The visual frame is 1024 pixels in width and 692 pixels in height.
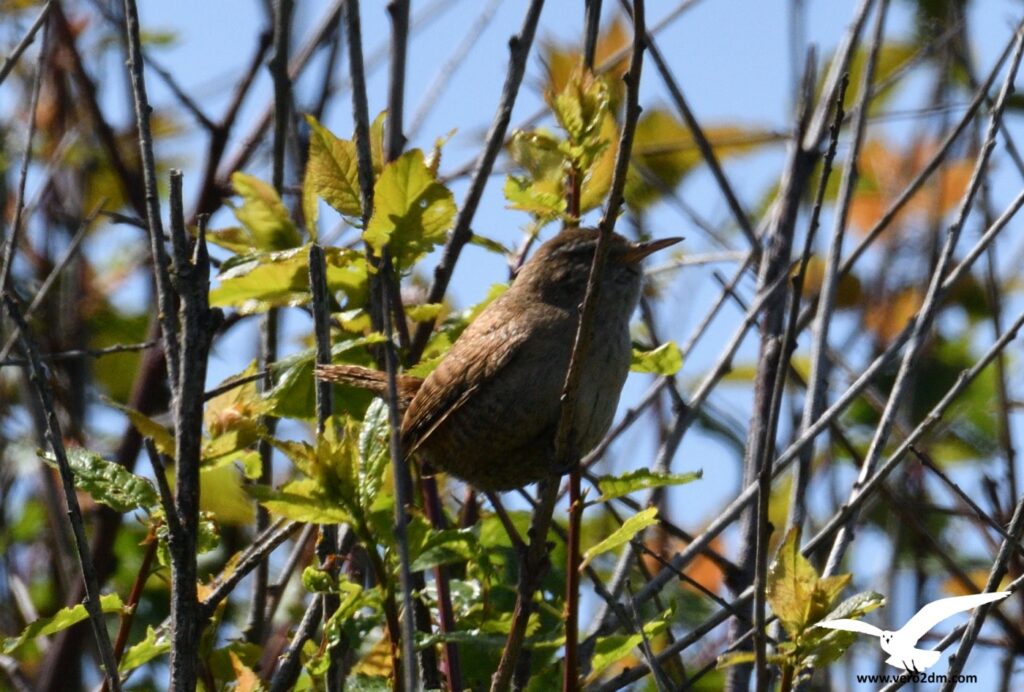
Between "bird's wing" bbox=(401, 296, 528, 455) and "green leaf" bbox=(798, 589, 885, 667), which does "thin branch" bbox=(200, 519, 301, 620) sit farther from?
"green leaf" bbox=(798, 589, 885, 667)

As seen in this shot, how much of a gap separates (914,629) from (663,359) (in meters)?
0.70

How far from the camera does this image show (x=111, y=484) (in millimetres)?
2133

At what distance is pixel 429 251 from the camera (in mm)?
2295

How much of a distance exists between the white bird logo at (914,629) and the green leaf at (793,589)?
3cm

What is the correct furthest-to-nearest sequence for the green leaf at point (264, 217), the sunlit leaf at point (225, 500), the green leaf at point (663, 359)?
the sunlit leaf at point (225, 500), the green leaf at point (264, 217), the green leaf at point (663, 359)

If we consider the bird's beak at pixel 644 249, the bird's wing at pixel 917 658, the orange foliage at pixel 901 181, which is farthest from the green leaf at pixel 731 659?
the orange foliage at pixel 901 181

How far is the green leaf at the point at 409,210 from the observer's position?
7.20 ft

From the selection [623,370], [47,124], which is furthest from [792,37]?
[47,124]

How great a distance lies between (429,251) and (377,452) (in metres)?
0.39

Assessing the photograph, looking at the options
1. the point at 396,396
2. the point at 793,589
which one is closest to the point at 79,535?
the point at 396,396

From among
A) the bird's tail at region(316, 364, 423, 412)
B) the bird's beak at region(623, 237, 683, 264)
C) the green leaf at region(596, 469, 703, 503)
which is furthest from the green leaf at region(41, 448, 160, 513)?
the bird's beak at region(623, 237, 683, 264)

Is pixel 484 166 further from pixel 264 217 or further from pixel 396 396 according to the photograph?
pixel 396 396

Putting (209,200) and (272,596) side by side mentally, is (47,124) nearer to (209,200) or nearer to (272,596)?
(209,200)

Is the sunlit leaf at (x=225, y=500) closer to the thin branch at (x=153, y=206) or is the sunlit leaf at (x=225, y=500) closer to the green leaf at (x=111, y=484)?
the green leaf at (x=111, y=484)
